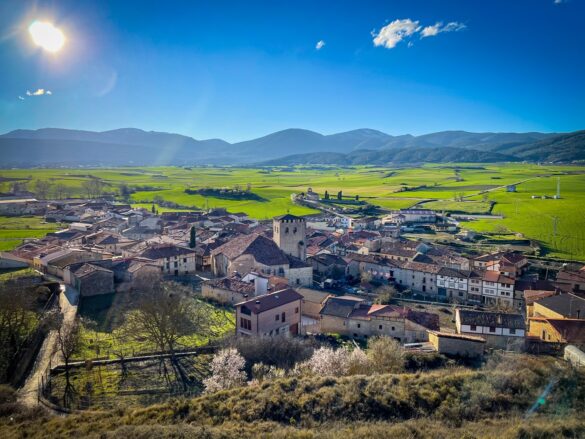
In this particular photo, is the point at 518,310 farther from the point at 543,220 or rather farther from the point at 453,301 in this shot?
the point at 543,220

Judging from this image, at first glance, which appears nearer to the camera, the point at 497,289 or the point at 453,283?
Answer: the point at 497,289

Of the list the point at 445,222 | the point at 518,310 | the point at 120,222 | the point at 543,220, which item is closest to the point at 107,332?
the point at 518,310

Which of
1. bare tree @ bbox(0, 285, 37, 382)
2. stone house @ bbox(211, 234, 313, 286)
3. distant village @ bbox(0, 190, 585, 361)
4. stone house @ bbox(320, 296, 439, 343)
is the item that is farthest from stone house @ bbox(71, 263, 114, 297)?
stone house @ bbox(320, 296, 439, 343)

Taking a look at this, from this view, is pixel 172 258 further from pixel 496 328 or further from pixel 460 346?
pixel 496 328

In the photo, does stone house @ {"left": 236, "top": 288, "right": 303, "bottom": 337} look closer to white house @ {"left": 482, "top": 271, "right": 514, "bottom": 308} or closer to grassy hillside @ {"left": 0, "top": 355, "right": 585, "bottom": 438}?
grassy hillside @ {"left": 0, "top": 355, "right": 585, "bottom": 438}

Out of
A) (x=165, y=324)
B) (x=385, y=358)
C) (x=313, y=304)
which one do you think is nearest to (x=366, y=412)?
(x=385, y=358)

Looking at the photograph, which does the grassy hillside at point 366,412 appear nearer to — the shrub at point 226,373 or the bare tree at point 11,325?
the shrub at point 226,373
